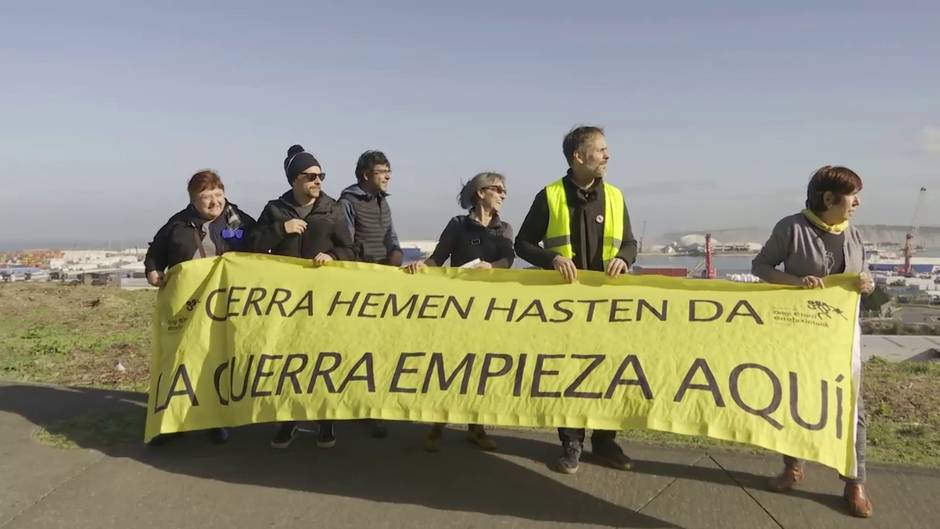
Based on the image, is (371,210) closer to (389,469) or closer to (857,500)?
(389,469)

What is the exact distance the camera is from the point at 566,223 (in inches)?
158

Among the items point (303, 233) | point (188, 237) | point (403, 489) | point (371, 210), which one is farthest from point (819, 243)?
point (188, 237)

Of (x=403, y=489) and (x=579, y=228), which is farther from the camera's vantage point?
(x=579, y=228)

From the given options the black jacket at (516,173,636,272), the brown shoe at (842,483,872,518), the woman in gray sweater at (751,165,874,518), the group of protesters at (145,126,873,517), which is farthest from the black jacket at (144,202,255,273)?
the brown shoe at (842,483,872,518)

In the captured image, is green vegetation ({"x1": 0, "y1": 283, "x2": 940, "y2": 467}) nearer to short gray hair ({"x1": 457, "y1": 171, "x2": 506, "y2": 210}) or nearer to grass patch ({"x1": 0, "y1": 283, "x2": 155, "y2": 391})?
grass patch ({"x1": 0, "y1": 283, "x2": 155, "y2": 391})

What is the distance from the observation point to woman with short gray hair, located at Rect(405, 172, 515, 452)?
14.6 ft

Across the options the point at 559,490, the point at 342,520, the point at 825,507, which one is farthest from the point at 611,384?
the point at 342,520

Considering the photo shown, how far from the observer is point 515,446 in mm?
4320

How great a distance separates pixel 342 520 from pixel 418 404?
0.69 metres

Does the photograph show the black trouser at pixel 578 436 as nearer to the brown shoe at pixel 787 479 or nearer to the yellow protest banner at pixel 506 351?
the yellow protest banner at pixel 506 351

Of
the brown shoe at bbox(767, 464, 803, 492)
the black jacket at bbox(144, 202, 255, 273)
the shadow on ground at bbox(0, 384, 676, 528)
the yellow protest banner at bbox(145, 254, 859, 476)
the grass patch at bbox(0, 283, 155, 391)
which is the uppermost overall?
the black jacket at bbox(144, 202, 255, 273)

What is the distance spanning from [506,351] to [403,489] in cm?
95

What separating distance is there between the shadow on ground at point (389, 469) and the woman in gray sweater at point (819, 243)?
45.6 inches

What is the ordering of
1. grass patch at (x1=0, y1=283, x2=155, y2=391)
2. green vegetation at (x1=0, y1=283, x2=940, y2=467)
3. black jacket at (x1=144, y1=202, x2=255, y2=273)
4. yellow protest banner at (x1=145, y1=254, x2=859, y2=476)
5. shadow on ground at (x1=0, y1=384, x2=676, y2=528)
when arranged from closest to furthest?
yellow protest banner at (x1=145, y1=254, x2=859, y2=476)
shadow on ground at (x1=0, y1=384, x2=676, y2=528)
green vegetation at (x1=0, y1=283, x2=940, y2=467)
black jacket at (x1=144, y1=202, x2=255, y2=273)
grass patch at (x1=0, y1=283, x2=155, y2=391)
